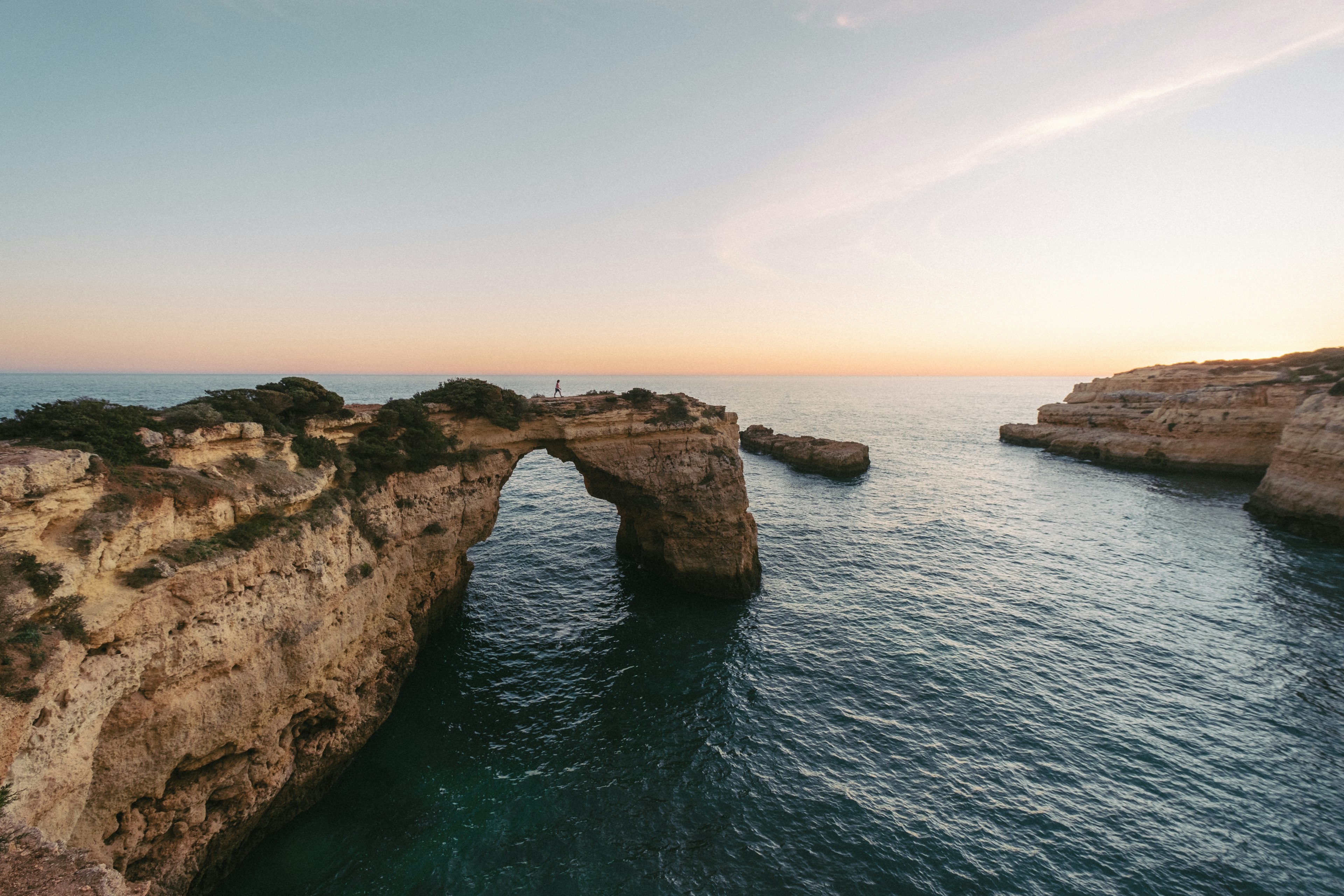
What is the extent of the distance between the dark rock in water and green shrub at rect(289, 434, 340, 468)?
54.0 m

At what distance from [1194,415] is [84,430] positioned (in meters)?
88.9

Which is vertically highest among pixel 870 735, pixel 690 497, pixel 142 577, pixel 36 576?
pixel 36 576

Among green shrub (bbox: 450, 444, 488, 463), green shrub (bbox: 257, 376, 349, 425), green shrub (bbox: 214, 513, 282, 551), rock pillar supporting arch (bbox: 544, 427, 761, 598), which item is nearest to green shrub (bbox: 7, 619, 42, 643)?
green shrub (bbox: 214, 513, 282, 551)

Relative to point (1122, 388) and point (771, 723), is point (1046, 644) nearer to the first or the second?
point (771, 723)

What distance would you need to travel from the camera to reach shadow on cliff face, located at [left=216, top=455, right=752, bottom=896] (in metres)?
14.7

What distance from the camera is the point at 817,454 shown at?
213 feet

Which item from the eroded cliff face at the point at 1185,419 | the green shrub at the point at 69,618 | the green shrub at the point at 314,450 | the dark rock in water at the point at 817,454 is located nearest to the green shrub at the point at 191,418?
the green shrub at the point at 314,450

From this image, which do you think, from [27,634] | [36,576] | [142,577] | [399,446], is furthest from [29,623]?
[399,446]

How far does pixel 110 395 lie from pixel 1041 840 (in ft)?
600

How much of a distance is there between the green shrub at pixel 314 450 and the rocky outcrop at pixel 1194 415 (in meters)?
70.4

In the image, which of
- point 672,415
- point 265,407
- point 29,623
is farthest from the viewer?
point 672,415

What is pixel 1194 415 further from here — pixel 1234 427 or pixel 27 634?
pixel 27 634

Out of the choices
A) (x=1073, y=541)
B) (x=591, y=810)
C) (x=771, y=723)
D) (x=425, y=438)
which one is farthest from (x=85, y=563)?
(x=1073, y=541)

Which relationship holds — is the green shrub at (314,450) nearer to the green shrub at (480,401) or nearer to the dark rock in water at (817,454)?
the green shrub at (480,401)
